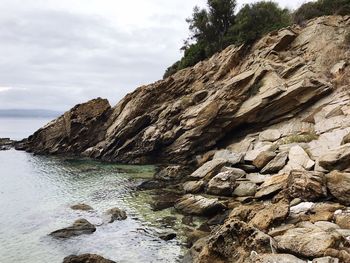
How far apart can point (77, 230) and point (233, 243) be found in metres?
13.4

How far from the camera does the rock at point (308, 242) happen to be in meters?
15.9

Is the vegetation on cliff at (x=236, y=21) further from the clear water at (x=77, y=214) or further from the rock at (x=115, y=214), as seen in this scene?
the rock at (x=115, y=214)

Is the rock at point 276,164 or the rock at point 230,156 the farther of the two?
the rock at point 230,156

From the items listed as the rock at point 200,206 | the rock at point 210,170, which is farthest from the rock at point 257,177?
the rock at point 200,206

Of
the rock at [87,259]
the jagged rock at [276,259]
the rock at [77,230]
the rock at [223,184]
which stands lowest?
the rock at [87,259]

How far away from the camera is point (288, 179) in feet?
94.1

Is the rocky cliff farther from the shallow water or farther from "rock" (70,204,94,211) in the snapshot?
"rock" (70,204,94,211)

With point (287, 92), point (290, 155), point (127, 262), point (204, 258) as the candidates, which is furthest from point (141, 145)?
point (204, 258)

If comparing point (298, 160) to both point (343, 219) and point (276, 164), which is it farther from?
point (343, 219)

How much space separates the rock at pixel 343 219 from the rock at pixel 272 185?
7.30 metres

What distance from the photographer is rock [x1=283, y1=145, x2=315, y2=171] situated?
102 ft

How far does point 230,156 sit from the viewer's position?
41844 millimetres

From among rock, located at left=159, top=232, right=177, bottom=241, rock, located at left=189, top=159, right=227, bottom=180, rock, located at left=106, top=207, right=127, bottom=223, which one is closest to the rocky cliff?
rock, located at left=189, top=159, right=227, bottom=180

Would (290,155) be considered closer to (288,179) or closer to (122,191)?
(288,179)
